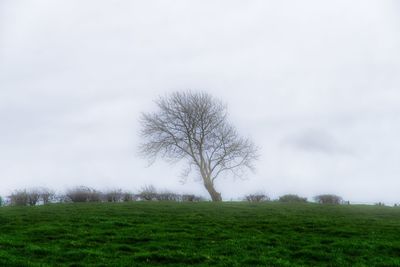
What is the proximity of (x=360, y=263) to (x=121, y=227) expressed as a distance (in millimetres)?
12689

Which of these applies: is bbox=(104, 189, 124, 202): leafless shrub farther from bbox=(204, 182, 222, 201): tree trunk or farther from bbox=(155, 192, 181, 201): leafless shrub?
bbox=(204, 182, 222, 201): tree trunk

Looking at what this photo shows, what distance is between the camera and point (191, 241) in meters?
19.8

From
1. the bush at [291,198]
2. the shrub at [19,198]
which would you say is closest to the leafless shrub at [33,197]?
the shrub at [19,198]

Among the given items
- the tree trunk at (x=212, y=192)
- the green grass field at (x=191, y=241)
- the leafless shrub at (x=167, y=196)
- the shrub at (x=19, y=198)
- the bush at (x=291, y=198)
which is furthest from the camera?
the bush at (x=291, y=198)

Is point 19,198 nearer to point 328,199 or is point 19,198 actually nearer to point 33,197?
point 33,197

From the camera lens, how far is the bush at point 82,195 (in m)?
47.8

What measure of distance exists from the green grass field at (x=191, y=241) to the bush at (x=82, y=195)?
1865 cm

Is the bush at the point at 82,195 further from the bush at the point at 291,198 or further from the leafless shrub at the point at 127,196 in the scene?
the bush at the point at 291,198

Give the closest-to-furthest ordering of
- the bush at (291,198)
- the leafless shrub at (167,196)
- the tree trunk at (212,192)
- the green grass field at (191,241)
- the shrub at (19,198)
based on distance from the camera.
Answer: the green grass field at (191,241) → the shrub at (19,198) → the leafless shrub at (167,196) → the tree trunk at (212,192) → the bush at (291,198)

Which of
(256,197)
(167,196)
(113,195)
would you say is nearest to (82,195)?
(113,195)

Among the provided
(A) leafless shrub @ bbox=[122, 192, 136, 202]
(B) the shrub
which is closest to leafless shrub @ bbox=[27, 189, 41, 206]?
(B) the shrub

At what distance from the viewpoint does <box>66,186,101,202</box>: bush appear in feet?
157

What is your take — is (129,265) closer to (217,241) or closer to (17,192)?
(217,241)

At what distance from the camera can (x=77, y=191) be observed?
4850 centimetres
